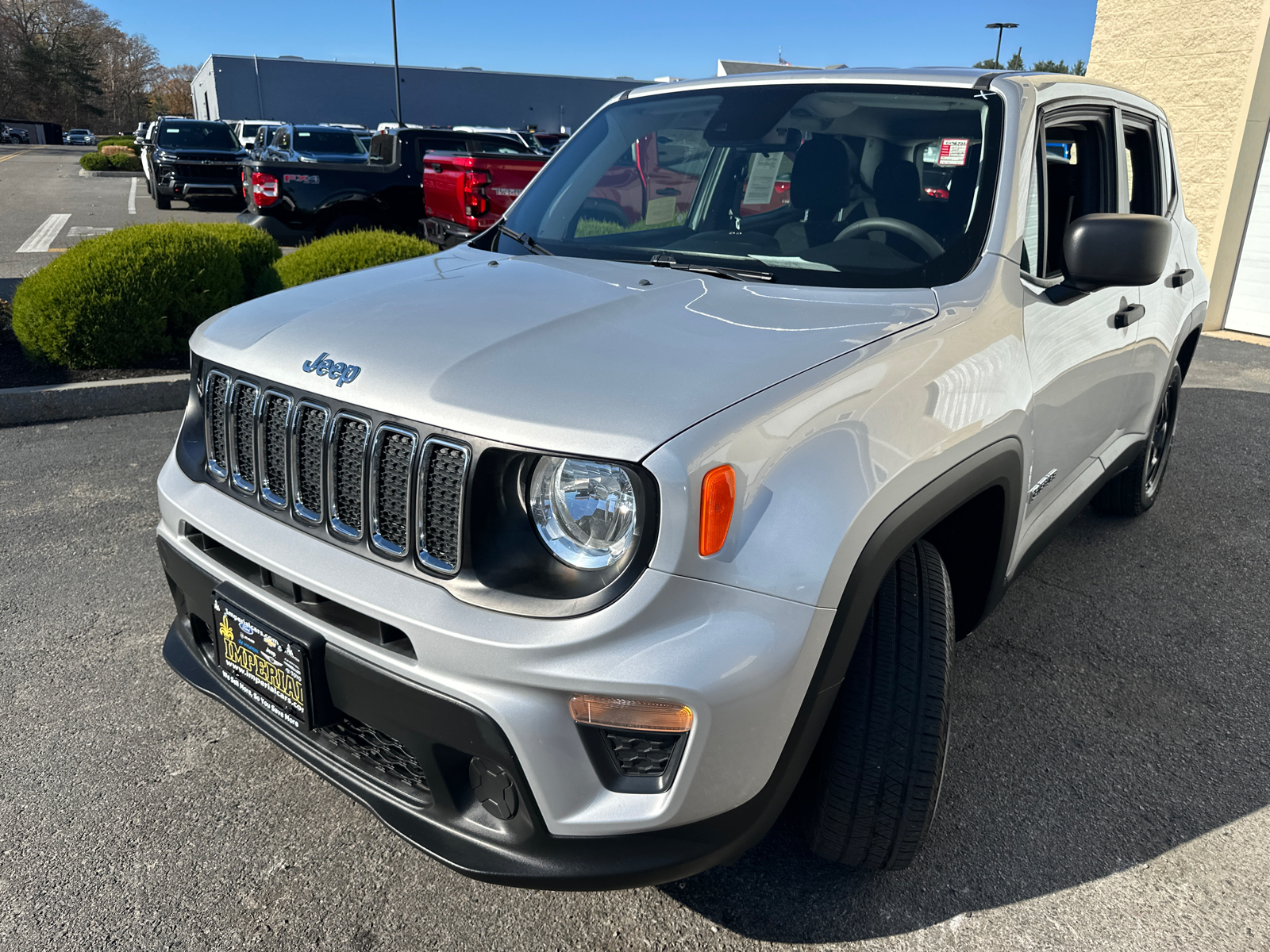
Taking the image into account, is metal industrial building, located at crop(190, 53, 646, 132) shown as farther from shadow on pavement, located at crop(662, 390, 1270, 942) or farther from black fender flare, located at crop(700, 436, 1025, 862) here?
black fender flare, located at crop(700, 436, 1025, 862)

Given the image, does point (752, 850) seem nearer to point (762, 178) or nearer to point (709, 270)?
point (709, 270)

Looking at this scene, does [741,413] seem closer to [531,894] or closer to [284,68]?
[531,894]

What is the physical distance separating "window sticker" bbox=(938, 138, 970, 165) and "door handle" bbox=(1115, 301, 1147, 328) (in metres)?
0.91

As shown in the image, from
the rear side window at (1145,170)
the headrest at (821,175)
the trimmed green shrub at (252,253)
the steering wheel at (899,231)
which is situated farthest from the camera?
the trimmed green shrub at (252,253)

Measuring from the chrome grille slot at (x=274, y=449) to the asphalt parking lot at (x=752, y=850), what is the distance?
2.88ft

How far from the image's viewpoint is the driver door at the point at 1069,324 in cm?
254

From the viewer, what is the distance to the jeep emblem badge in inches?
73.1

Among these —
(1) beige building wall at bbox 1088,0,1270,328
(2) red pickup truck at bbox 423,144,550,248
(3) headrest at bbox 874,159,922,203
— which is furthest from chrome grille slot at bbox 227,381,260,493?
(1) beige building wall at bbox 1088,0,1270,328

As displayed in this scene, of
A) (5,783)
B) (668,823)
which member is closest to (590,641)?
(668,823)

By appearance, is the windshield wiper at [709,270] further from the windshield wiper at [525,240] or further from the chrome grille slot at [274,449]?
the chrome grille slot at [274,449]

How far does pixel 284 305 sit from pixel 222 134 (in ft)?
71.2

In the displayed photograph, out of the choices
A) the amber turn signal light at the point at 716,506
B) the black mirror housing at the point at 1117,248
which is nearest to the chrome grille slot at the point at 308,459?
the amber turn signal light at the point at 716,506

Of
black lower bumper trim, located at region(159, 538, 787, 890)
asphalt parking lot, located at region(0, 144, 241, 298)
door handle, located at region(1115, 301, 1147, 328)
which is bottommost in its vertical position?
asphalt parking lot, located at region(0, 144, 241, 298)

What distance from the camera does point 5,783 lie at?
247 centimetres
